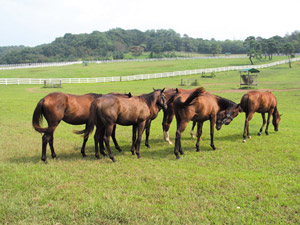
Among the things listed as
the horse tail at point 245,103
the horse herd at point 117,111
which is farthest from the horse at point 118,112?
the horse tail at point 245,103

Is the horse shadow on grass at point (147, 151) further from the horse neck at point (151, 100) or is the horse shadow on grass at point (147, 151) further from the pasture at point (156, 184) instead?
the horse neck at point (151, 100)

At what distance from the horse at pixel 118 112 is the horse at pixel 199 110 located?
0.77 meters

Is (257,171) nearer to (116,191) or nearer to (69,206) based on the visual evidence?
(116,191)

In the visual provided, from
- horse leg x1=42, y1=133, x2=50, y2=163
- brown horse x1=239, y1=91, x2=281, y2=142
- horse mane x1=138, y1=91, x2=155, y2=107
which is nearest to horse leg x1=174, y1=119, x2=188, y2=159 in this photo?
horse mane x1=138, y1=91, x2=155, y2=107

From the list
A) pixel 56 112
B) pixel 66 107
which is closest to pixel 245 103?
pixel 66 107

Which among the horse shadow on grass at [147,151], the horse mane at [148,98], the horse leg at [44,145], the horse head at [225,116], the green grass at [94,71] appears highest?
the green grass at [94,71]

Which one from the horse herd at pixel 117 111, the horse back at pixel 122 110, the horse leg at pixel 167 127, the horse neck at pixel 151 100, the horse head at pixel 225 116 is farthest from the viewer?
the horse leg at pixel 167 127

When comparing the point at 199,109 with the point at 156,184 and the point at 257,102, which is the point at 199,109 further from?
the point at 156,184

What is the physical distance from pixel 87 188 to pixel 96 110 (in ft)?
8.79

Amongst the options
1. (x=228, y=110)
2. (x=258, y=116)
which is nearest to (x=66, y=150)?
(x=228, y=110)

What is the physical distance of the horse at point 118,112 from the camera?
8.32 metres

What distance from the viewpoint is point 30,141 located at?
11.2m

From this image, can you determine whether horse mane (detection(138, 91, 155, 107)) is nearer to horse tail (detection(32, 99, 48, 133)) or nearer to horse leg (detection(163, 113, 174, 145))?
horse leg (detection(163, 113, 174, 145))

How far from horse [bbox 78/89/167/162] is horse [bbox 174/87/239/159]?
768 millimetres
